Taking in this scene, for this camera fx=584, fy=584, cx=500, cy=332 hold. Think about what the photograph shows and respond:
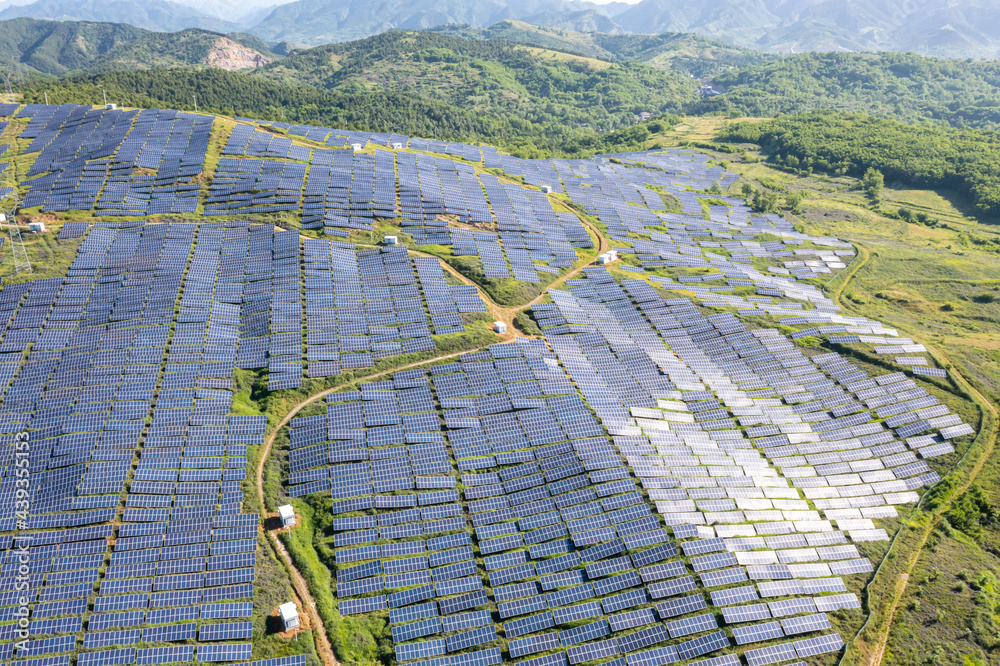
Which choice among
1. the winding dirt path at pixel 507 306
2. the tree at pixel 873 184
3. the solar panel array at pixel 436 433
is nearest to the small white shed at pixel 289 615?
the solar panel array at pixel 436 433

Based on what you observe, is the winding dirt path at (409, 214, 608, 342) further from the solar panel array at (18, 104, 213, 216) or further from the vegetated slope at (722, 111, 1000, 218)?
Answer: the vegetated slope at (722, 111, 1000, 218)

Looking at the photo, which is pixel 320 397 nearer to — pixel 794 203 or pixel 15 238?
pixel 15 238

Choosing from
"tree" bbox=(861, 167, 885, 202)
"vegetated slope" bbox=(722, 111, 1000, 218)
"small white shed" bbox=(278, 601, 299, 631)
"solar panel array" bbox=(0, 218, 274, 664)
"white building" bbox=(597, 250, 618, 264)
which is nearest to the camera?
"solar panel array" bbox=(0, 218, 274, 664)

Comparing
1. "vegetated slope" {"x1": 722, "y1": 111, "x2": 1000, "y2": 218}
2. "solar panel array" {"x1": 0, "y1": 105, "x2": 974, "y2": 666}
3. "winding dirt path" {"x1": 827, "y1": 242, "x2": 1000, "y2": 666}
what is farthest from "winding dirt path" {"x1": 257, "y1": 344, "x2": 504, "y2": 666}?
"vegetated slope" {"x1": 722, "y1": 111, "x2": 1000, "y2": 218}

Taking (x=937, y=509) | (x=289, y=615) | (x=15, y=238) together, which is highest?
(x=15, y=238)

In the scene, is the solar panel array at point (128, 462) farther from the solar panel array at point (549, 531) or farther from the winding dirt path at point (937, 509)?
the winding dirt path at point (937, 509)

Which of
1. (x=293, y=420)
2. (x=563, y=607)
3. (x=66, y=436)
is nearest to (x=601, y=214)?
(x=293, y=420)

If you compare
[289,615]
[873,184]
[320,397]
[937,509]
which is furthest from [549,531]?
[873,184]
